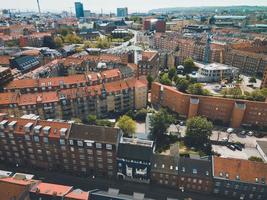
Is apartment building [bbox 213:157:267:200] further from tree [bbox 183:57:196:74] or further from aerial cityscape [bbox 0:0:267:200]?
tree [bbox 183:57:196:74]

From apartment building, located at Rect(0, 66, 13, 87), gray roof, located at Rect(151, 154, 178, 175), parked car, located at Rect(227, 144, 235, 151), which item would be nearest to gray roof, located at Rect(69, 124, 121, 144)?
gray roof, located at Rect(151, 154, 178, 175)

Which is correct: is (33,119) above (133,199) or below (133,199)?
above

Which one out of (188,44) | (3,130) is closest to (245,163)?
(3,130)

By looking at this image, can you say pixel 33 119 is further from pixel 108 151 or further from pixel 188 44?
pixel 188 44

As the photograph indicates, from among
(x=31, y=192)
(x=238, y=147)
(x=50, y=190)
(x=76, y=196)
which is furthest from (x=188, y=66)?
(x=31, y=192)

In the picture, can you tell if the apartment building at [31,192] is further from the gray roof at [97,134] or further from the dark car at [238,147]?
the dark car at [238,147]

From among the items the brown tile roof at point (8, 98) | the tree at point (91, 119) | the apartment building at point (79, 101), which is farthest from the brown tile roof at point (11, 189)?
the brown tile roof at point (8, 98)

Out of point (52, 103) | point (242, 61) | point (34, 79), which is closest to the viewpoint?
point (52, 103)
